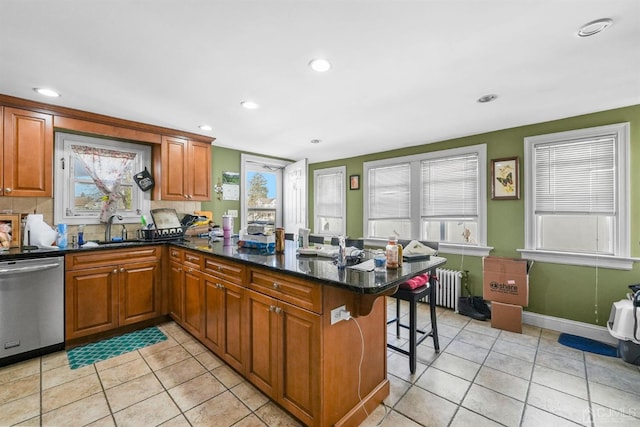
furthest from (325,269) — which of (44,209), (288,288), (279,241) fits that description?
(44,209)

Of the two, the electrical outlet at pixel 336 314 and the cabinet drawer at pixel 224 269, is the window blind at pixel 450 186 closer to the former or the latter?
the electrical outlet at pixel 336 314

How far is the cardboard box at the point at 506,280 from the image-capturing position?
3006 mm

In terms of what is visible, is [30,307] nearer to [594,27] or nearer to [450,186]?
[594,27]

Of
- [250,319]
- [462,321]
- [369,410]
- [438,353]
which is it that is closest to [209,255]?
[250,319]

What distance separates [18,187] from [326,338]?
3.23 metres

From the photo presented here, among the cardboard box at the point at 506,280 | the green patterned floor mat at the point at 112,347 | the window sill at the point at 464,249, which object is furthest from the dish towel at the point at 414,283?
the green patterned floor mat at the point at 112,347

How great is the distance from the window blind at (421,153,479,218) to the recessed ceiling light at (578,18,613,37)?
6.82ft

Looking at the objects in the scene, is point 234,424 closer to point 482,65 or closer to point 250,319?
point 250,319

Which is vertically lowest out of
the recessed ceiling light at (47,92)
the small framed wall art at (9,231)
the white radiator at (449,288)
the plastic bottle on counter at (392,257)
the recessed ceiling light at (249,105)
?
the white radiator at (449,288)

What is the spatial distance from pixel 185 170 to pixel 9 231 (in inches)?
68.6

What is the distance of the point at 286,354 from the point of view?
66.2 inches

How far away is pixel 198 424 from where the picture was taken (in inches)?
65.9

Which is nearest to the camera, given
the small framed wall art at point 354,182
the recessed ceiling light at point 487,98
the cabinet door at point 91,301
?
the recessed ceiling light at point 487,98

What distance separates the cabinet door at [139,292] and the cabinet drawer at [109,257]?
0.24 ft
